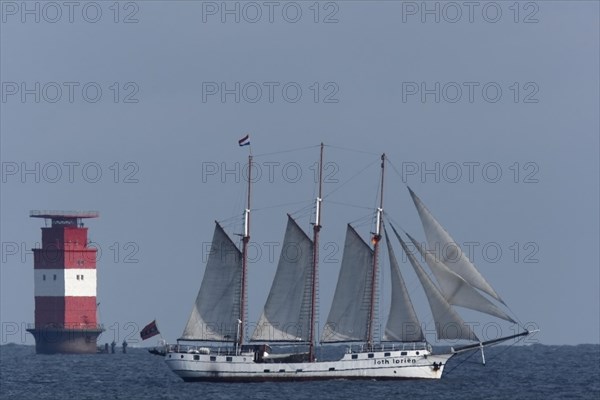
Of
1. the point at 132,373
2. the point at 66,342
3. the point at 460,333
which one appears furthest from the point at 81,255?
the point at 460,333

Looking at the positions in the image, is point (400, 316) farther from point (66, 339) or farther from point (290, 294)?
point (66, 339)

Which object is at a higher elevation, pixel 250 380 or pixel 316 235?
pixel 316 235

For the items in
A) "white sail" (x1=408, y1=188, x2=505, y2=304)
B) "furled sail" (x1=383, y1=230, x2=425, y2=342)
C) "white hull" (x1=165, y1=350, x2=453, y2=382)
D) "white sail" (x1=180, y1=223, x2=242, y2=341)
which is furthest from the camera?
"white sail" (x1=180, y1=223, x2=242, y2=341)

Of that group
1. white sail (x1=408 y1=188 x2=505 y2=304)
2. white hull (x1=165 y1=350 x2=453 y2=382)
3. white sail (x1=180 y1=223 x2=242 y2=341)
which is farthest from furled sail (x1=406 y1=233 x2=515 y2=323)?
white sail (x1=180 y1=223 x2=242 y2=341)

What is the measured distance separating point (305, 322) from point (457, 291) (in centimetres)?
903

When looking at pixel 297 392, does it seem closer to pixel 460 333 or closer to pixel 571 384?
pixel 460 333

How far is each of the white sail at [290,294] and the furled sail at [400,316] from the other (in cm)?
444

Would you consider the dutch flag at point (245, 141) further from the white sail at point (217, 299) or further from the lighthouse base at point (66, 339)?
the lighthouse base at point (66, 339)

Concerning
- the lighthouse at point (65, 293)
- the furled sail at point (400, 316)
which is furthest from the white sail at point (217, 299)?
the lighthouse at point (65, 293)

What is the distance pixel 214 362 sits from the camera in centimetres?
8212

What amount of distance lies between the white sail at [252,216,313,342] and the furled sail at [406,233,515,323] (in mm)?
6799

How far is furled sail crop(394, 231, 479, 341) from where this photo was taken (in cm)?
7712

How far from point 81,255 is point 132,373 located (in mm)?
24451

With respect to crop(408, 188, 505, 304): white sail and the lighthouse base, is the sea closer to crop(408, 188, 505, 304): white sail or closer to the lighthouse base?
crop(408, 188, 505, 304): white sail
